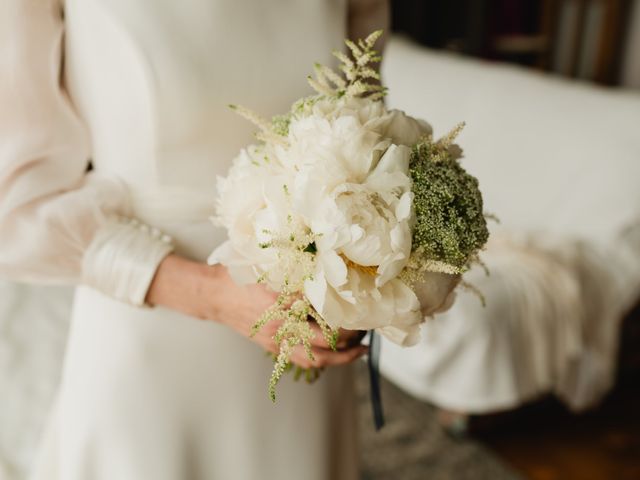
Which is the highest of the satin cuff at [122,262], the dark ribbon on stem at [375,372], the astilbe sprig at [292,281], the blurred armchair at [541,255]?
the astilbe sprig at [292,281]

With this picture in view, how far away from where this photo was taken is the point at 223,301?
→ 2.68 feet

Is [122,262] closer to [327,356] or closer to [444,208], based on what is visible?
[327,356]

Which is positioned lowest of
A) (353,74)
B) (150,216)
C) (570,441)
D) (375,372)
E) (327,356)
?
(570,441)

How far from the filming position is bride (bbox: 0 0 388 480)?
A: 821 mm

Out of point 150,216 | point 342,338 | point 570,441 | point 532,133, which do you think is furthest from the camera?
point 532,133

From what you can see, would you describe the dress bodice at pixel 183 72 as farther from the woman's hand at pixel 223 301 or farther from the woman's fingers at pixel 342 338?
the woman's fingers at pixel 342 338

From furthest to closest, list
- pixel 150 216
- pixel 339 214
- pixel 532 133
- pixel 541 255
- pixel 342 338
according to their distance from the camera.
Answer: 1. pixel 532 133
2. pixel 541 255
3. pixel 150 216
4. pixel 342 338
5. pixel 339 214

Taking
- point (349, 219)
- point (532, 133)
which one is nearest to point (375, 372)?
point (349, 219)

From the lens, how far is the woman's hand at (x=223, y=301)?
2.57 ft

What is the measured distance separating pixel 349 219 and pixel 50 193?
1.52 feet

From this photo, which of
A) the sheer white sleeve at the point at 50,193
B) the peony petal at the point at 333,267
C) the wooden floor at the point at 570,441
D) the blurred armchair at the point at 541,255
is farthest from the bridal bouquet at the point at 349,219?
the wooden floor at the point at 570,441

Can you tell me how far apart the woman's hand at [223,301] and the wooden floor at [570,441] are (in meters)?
1.55

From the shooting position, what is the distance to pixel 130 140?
891mm

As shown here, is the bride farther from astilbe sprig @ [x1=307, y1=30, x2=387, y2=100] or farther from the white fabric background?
the white fabric background
